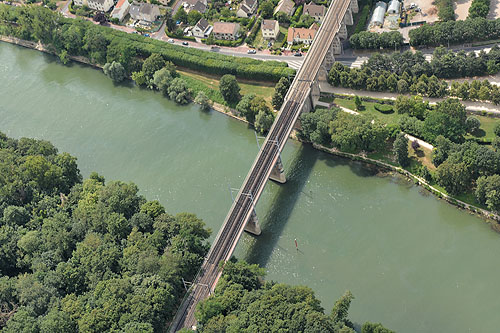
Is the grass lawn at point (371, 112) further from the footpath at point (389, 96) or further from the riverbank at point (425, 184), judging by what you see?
the riverbank at point (425, 184)

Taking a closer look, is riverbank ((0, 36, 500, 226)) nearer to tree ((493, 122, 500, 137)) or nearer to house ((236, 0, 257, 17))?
tree ((493, 122, 500, 137))

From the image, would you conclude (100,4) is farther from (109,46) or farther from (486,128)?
(486,128)

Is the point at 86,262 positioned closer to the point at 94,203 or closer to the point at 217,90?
the point at 94,203

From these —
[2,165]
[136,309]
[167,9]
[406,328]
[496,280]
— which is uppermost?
[167,9]

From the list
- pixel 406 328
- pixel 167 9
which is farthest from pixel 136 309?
pixel 167 9

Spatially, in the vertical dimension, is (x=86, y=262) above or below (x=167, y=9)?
below

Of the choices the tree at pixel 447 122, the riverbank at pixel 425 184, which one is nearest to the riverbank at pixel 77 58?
the riverbank at pixel 425 184

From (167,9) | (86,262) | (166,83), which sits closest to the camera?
(86,262)
